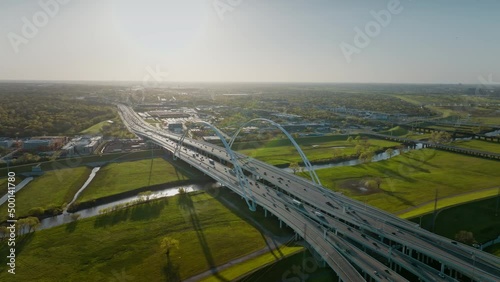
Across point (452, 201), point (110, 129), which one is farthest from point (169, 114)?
point (452, 201)

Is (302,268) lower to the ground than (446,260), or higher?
lower

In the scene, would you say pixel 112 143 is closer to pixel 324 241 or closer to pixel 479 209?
pixel 324 241

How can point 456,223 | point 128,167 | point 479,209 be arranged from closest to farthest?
point 456,223 → point 479,209 → point 128,167

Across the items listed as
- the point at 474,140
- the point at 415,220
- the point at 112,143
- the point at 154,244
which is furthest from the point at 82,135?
A: the point at 474,140

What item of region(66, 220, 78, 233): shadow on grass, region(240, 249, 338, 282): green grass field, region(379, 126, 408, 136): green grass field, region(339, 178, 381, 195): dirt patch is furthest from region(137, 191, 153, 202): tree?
region(379, 126, 408, 136): green grass field

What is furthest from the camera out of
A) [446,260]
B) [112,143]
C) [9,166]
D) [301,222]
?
[112,143]

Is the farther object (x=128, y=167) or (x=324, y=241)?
(x=128, y=167)

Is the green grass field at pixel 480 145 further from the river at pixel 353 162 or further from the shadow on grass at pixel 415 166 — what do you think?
the shadow on grass at pixel 415 166

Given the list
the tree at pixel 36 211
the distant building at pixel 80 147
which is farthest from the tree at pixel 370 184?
the distant building at pixel 80 147
